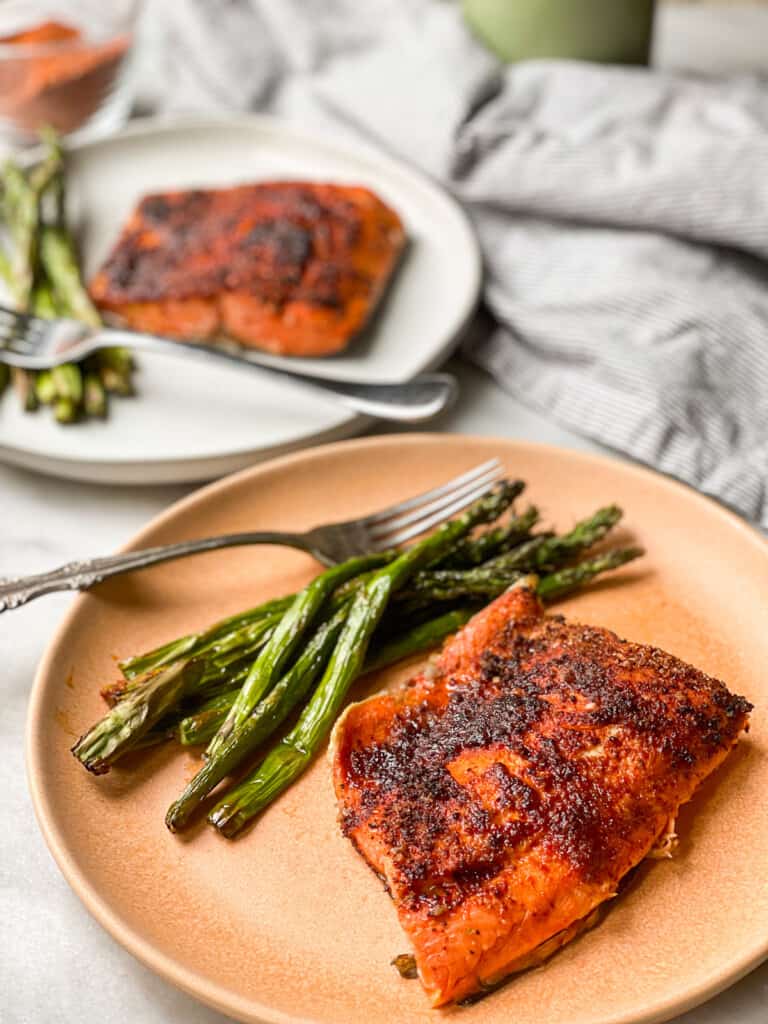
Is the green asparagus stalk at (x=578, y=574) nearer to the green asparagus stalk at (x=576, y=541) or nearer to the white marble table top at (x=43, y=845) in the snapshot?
the green asparagus stalk at (x=576, y=541)

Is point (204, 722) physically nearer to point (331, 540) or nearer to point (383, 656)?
point (383, 656)

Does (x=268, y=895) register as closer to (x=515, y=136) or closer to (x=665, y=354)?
(x=665, y=354)

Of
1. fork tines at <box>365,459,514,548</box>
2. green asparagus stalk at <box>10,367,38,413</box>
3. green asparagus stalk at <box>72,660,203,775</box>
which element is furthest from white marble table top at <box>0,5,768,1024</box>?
fork tines at <box>365,459,514,548</box>

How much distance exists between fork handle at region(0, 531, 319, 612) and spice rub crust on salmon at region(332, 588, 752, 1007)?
2.27 feet

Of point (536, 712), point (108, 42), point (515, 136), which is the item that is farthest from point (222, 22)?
point (536, 712)

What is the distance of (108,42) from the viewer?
5.75m

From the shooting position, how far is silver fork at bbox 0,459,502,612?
3260 mm

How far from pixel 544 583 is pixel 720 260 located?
6.40ft

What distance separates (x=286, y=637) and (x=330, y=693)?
0.21 metres

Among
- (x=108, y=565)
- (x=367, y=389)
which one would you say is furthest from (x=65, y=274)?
(x=108, y=565)

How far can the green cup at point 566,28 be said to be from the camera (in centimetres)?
539

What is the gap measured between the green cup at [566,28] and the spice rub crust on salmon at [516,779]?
3.49 m

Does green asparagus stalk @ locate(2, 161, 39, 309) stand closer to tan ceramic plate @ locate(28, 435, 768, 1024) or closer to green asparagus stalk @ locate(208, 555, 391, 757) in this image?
tan ceramic plate @ locate(28, 435, 768, 1024)

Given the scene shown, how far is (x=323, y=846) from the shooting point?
2.85m
